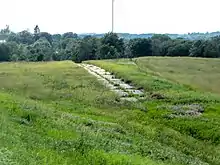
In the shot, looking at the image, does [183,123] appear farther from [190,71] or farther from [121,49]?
[121,49]

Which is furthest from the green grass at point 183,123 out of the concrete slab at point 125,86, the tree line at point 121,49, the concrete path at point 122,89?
the tree line at point 121,49

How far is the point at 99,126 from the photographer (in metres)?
Result: 25.4

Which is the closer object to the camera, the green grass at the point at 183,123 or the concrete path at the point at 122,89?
the green grass at the point at 183,123

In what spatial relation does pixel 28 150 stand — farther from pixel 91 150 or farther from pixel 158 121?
pixel 158 121

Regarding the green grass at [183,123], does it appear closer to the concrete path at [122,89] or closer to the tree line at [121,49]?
the concrete path at [122,89]

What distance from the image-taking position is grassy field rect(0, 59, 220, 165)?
15.8 meters

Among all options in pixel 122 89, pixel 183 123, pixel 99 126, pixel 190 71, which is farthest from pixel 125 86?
pixel 99 126

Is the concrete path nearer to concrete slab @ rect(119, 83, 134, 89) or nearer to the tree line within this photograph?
concrete slab @ rect(119, 83, 134, 89)

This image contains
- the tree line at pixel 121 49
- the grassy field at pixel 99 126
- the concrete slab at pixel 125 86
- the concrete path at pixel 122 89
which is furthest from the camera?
the tree line at pixel 121 49

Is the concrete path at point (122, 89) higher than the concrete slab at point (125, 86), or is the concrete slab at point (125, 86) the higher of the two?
the concrete path at point (122, 89)

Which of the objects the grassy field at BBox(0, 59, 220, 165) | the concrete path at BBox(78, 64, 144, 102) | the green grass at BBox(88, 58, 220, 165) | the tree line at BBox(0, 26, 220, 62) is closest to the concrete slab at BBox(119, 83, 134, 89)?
the concrete path at BBox(78, 64, 144, 102)

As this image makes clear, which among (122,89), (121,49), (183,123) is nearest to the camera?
(183,123)

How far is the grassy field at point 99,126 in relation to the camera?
1581 centimetres

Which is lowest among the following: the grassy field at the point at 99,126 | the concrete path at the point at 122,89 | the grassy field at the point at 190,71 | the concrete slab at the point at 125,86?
the grassy field at the point at 190,71
